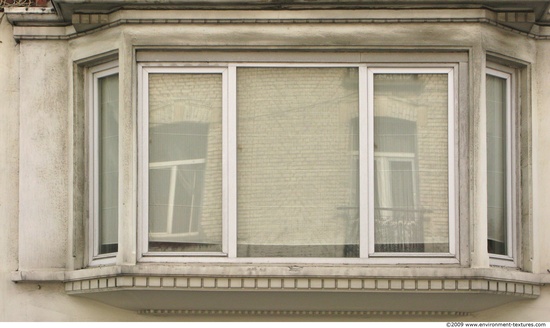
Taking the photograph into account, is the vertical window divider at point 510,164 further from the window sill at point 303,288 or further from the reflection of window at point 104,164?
the reflection of window at point 104,164

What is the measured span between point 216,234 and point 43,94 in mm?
2313

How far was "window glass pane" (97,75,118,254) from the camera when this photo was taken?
1727cm

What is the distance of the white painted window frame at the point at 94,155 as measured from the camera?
17312 mm

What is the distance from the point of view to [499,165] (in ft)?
56.9

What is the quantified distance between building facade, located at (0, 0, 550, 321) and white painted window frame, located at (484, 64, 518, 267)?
0.06ft

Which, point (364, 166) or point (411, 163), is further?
point (411, 163)

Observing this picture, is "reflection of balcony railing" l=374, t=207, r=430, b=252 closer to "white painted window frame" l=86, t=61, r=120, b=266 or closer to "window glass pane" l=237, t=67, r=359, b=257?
"window glass pane" l=237, t=67, r=359, b=257

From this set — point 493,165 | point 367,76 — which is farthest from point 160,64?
point 493,165

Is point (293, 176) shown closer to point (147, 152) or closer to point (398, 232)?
point (398, 232)

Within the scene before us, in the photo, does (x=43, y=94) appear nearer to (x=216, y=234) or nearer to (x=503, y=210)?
(x=216, y=234)

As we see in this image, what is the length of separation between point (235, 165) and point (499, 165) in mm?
2631

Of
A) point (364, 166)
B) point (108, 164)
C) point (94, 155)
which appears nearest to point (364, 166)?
point (364, 166)

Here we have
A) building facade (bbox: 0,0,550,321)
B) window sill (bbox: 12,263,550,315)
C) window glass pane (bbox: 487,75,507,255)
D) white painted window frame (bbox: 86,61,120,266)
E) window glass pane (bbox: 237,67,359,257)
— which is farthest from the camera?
white painted window frame (bbox: 86,61,120,266)

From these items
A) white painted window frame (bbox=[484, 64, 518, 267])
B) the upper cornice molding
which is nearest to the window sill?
white painted window frame (bbox=[484, 64, 518, 267])
